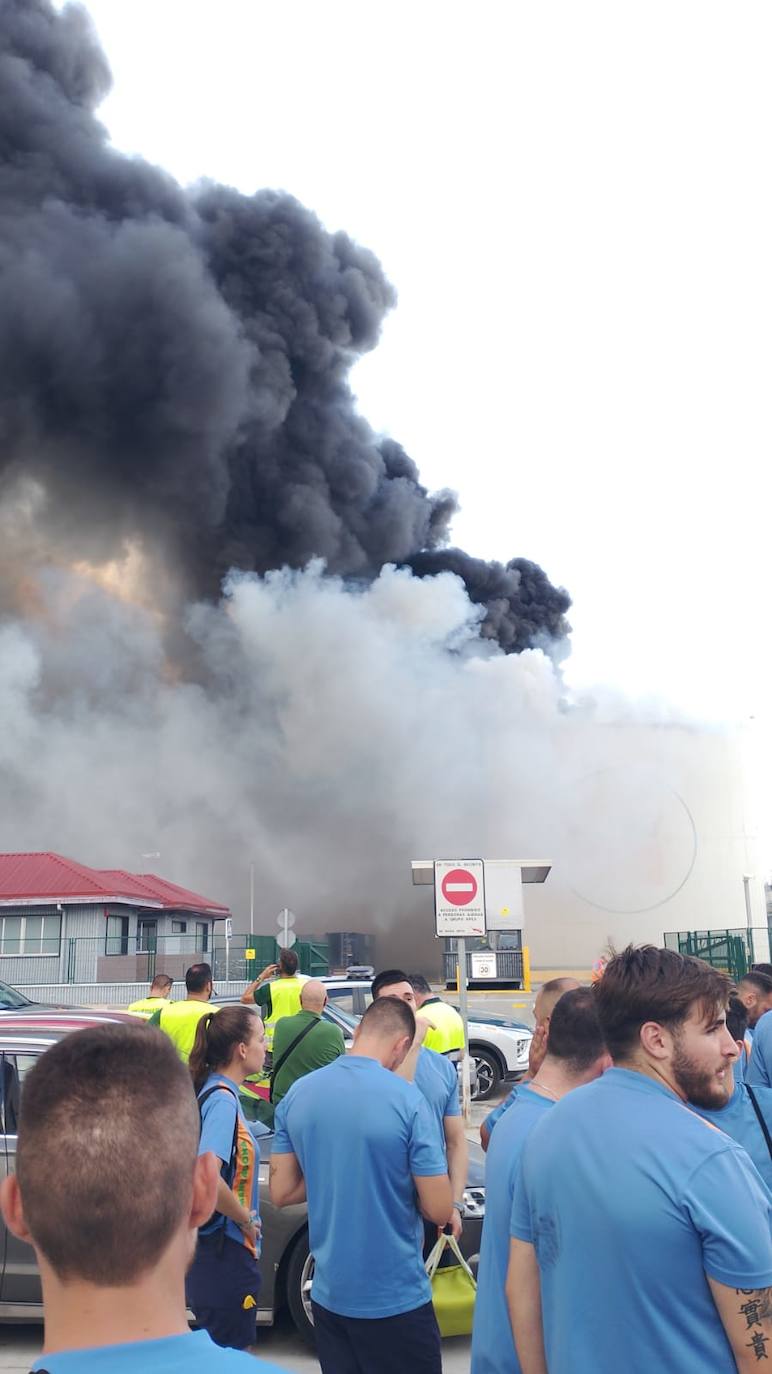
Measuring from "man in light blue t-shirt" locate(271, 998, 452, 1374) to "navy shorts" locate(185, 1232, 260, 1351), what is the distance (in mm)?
439

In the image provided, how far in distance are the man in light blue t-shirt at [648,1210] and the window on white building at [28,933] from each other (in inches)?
1012

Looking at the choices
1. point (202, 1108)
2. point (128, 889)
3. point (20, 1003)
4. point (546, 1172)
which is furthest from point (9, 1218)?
point (128, 889)

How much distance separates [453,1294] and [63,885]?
2423cm

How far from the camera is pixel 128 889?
27.4m

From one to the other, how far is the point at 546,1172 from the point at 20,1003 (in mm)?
11142

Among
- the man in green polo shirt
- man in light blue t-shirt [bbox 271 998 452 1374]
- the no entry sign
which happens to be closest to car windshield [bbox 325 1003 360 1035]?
the no entry sign

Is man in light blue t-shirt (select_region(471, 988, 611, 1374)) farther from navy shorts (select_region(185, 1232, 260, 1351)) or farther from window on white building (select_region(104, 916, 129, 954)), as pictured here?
window on white building (select_region(104, 916, 129, 954))

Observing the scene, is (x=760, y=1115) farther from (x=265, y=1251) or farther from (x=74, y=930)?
(x=74, y=930)

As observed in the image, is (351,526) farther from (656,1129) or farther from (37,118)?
(656,1129)

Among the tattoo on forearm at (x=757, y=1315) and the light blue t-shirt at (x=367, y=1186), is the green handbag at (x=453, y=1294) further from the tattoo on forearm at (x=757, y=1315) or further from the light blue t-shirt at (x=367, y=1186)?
the tattoo on forearm at (x=757, y=1315)

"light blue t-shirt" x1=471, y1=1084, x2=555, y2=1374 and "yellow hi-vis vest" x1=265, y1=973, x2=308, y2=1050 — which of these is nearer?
"light blue t-shirt" x1=471, y1=1084, x2=555, y2=1374

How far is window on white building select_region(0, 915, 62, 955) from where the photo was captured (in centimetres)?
2578

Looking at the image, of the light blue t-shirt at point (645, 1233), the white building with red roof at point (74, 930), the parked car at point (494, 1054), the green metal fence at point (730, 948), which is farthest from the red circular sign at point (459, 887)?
the white building with red roof at point (74, 930)

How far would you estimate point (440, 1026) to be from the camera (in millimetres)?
6742
